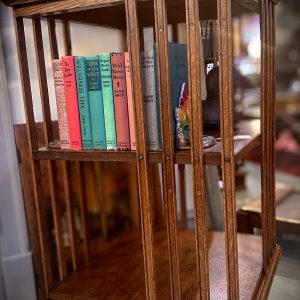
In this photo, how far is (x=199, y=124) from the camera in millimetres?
943

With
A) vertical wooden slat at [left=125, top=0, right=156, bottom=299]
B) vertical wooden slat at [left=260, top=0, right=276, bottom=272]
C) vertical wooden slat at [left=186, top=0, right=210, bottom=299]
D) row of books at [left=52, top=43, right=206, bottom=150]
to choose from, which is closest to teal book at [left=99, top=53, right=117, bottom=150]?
row of books at [left=52, top=43, right=206, bottom=150]

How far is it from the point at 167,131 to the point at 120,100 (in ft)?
0.58

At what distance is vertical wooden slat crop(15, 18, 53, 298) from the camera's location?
3.83 feet

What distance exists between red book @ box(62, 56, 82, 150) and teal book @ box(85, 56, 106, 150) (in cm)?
5

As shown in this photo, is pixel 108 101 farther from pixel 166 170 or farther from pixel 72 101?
pixel 166 170

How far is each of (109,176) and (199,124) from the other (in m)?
1.45

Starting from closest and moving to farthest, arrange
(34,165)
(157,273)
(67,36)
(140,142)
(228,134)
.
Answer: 1. (228,134)
2. (140,142)
3. (34,165)
4. (157,273)
5. (67,36)

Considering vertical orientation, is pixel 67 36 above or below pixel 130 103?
above

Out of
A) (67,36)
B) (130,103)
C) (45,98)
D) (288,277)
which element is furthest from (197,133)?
(288,277)

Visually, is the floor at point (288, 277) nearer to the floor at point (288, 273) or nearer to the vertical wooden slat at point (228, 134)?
the floor at point (288, 273)

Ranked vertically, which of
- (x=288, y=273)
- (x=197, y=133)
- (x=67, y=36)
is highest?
(x=67, y=36)

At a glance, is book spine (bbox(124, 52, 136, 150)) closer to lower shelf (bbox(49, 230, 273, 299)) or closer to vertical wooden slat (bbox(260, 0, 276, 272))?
vertical wooden slat (bbox(260, 0, 276, 272))

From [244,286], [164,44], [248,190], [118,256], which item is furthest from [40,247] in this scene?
[248,190]

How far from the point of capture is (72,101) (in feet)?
3.73
